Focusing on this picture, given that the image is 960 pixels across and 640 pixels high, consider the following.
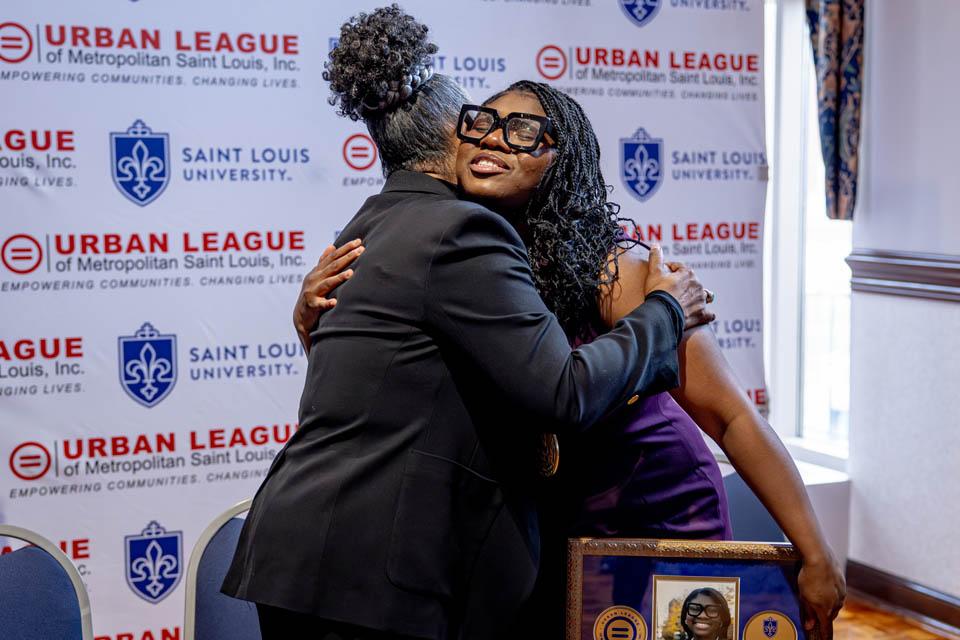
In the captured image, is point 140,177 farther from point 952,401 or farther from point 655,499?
point 952,401

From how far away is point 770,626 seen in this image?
59.2 inches

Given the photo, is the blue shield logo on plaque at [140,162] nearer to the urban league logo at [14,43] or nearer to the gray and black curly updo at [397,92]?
the urban league logo at [14,43]

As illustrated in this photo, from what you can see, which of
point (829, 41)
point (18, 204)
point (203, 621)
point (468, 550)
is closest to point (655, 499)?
point (468, 550)

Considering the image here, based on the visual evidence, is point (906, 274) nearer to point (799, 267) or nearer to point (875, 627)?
point (799, 267)

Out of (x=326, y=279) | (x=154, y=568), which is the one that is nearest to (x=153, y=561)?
(x=154, y=568)

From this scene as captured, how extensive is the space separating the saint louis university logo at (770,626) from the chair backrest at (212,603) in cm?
108

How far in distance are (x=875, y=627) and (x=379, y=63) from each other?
3.35m

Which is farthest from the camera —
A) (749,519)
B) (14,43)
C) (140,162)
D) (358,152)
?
(358,152)

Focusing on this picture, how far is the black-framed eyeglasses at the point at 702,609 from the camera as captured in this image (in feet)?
4.90

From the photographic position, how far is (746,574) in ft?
4.91

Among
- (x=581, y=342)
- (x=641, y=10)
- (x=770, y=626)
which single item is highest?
(x=641, y=10)

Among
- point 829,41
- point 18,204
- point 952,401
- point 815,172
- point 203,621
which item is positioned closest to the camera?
point 203,621

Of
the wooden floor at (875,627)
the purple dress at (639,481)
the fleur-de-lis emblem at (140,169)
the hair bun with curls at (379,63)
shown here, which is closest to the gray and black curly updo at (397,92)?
the hair bun with curls at (379,63)

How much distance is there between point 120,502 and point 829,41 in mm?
3277
